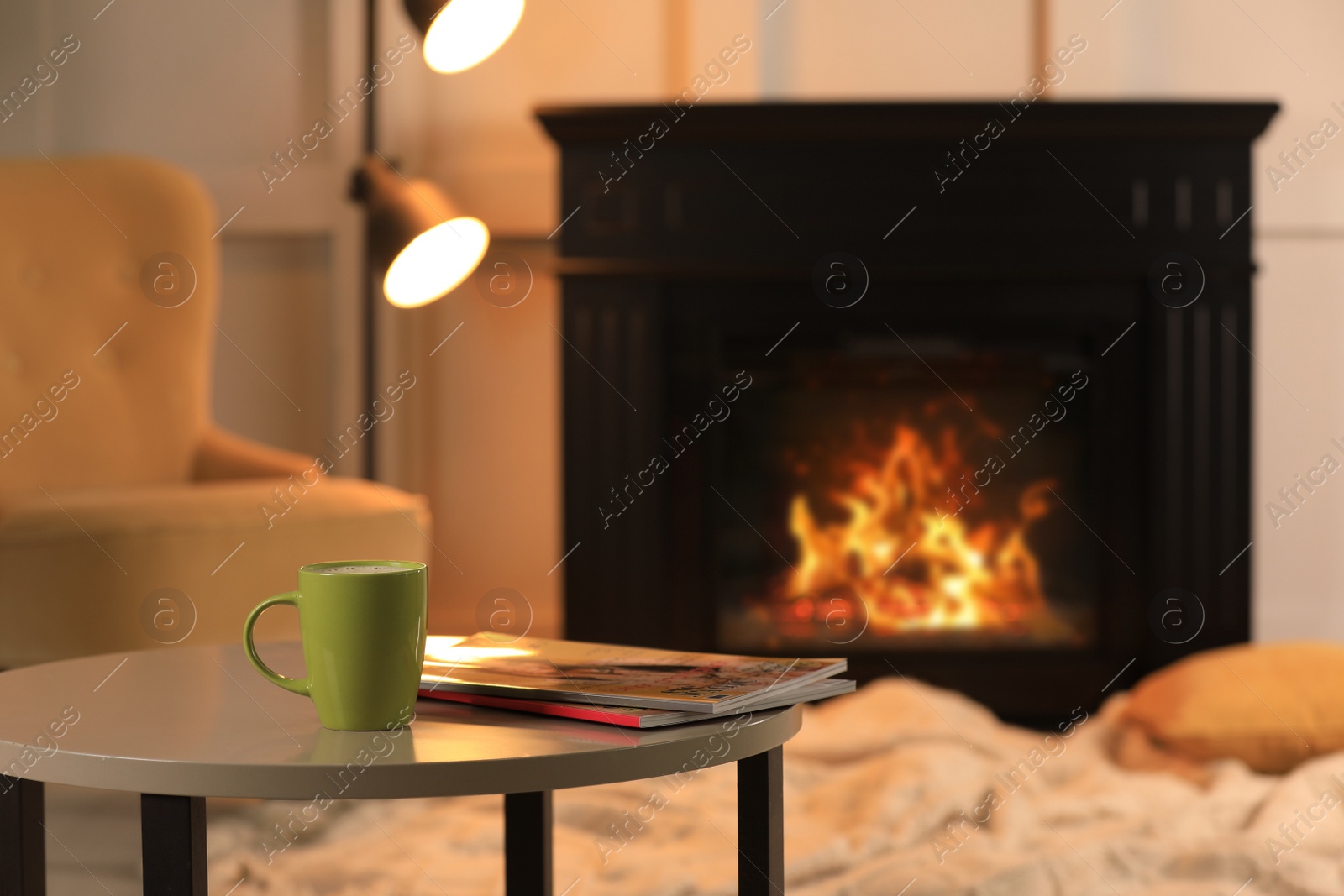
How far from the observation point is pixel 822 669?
0.79 metres

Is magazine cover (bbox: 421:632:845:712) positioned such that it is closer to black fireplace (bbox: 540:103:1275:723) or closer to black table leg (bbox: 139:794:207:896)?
black table leg (bbox: 139:794:207:896)

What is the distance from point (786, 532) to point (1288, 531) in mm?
1144

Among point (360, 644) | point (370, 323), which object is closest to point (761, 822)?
point (360, 644)

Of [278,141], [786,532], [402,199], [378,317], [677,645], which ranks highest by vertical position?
[278,141]

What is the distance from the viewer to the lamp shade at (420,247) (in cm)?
193

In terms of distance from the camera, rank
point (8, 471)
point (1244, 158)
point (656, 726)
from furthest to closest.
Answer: point (1244, 158) < point (8, 471) < point (656, 726)

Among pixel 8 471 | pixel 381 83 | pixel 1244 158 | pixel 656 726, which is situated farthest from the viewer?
pixel 381 83

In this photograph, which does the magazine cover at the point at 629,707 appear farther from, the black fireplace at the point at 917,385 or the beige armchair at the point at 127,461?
the black fireplace at the point at 917,385

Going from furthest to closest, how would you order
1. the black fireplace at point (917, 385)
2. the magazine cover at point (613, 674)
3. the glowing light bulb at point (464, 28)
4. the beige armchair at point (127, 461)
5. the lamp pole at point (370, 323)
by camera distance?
the lamp pole at point (370, 323) → the black fireplace at point (917, 385) → the glowing light bulb at point (464, 28) → the beige armchair at point (127, 461) → the magazine cover at point (613, 674)

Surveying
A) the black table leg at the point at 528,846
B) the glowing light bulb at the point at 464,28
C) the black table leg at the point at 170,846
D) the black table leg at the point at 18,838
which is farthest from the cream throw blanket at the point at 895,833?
the glowing light bulb at the point at 464,28

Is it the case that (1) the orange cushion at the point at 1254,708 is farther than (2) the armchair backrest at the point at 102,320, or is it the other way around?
(2) the armchair backrest at the point at 102,320

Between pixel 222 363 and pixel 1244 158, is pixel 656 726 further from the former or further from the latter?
pixel 222 363

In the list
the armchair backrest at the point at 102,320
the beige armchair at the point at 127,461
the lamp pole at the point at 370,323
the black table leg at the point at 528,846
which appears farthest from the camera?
the lamp pole at the point at 370,323

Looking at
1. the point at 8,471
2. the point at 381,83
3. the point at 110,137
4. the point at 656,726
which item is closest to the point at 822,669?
Result: the point at 656,726
